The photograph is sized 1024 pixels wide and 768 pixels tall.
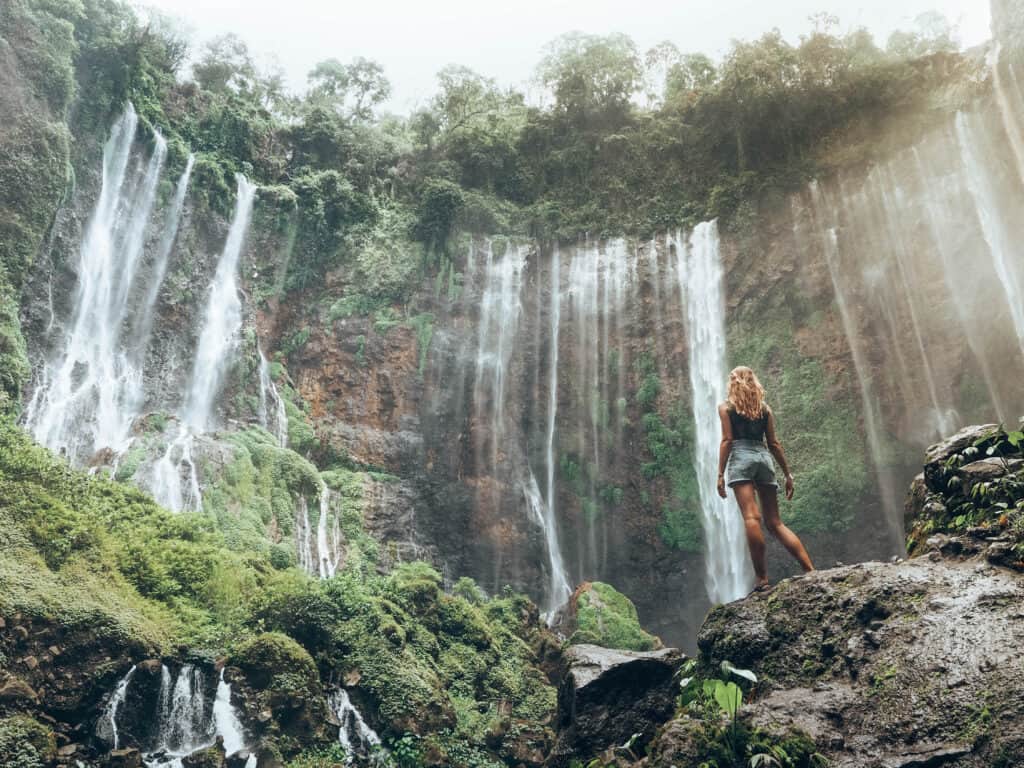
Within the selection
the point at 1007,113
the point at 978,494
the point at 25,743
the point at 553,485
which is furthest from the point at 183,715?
the point at 1007,113

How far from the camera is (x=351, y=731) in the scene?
31.6 feet

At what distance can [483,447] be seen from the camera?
19.6 meters

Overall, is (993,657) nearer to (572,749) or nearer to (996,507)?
(996,507)

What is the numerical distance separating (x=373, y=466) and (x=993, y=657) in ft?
52.1

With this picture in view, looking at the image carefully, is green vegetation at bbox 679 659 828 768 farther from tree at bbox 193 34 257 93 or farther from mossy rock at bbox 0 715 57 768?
tree at bbox 193 34 257 93

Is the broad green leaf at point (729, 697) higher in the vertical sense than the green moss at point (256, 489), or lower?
lower

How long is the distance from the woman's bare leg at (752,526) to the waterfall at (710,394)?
Answer: 12.2 meters

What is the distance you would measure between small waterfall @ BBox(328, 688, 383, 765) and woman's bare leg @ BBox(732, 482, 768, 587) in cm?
606

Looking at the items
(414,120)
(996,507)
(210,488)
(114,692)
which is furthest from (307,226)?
(996,507)

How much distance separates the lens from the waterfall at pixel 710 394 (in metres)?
18.0

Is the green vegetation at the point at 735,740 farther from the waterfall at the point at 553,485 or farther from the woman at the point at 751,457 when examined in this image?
the waterfall at the point at 553,485

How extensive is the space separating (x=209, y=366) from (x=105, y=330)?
7.69 feet

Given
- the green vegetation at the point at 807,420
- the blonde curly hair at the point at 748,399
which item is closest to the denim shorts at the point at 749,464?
the blonde curly hair at the point at 748,399

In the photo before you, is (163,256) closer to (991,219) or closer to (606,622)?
(606,622)
